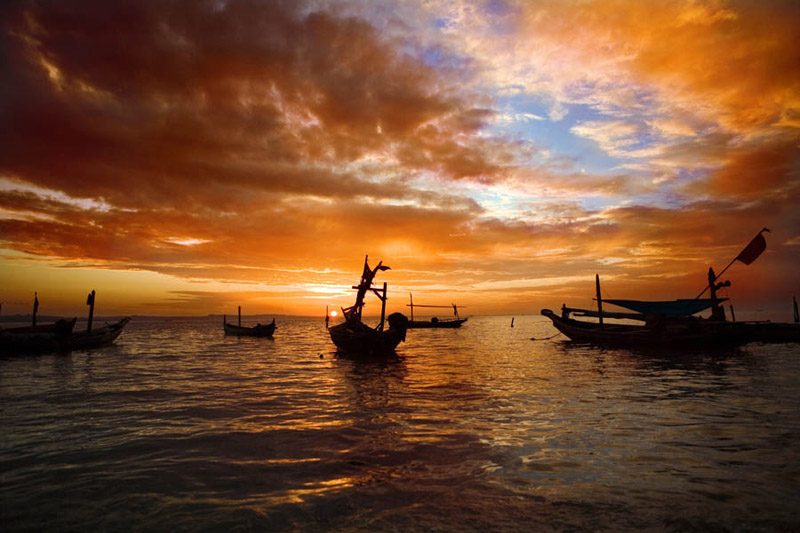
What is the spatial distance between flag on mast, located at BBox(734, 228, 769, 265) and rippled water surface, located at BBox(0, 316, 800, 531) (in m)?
15.2

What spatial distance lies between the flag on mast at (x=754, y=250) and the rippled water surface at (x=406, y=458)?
597 inches

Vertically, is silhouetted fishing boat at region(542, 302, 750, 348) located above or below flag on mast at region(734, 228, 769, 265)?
below

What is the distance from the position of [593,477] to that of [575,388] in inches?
421

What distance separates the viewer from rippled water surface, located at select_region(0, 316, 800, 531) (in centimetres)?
559

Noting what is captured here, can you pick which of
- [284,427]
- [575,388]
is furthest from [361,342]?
[284,427]

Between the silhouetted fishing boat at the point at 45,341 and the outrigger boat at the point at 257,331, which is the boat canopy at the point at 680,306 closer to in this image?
the outrigger boat at the point at 257,331

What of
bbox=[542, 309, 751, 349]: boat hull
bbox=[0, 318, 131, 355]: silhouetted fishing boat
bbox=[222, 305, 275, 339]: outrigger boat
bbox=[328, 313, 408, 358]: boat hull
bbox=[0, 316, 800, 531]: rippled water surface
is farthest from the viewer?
bbox=[222, 305, 275, 339]: outrigger boat

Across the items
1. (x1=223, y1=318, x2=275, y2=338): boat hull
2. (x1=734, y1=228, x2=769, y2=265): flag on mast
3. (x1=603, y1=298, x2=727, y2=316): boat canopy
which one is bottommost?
(x1=223, y1=318, x2=275, y2=338): boat hull

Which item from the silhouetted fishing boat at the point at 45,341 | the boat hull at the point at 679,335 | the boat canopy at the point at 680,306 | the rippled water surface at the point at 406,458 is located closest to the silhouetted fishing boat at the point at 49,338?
the silhouetted fishing boat at the point at 45,341

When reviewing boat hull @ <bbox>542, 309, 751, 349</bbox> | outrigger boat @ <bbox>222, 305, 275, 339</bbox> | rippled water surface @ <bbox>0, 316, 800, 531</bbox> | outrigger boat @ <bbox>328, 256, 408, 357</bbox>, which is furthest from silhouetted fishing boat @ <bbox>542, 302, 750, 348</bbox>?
outrigger boat @ <bbox>222, 305, 275, 339</bbox>

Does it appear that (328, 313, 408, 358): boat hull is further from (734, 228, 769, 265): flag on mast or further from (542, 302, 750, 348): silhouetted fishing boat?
(734, 228, 769, 265): flag on mast

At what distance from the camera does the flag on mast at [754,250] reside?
27812mm

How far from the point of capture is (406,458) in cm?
802

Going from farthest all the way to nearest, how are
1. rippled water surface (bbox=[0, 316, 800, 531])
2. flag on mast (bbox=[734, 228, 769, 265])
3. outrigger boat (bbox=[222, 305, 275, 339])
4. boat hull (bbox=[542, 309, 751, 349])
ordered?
outrigger boat (bbox=[222, 305, 275, 339]), boat hull (bbox=[542, 309, 751, 349]), flag on mast (bbox=[734, 228, 769, 265]), rippled water surface (bbox=[0, 316, 800, 531])
